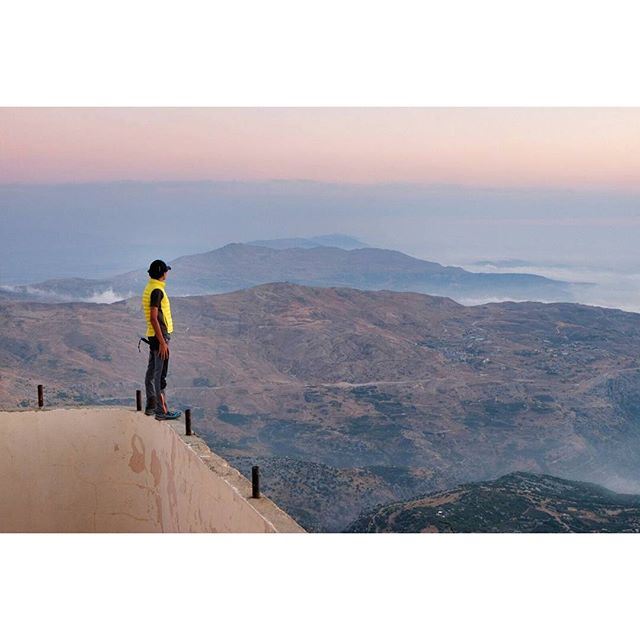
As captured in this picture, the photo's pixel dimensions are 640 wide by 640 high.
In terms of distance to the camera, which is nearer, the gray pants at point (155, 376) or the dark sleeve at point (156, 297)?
the dark sleeve at point (156, 297)


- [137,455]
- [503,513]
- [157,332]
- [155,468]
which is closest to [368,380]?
[503,513]

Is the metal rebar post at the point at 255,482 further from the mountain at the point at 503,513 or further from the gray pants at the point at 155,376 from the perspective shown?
the mountain at the point at 503,513

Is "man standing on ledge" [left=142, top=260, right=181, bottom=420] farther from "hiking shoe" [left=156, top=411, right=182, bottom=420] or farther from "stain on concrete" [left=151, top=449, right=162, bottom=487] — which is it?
"stain on concrete" [left=151, top=449, right=162, bottom=487]

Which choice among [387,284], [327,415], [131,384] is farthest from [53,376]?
[387,284]

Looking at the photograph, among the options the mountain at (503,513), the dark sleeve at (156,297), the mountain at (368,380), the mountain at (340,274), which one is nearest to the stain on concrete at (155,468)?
the dark sleeve at (156,297)

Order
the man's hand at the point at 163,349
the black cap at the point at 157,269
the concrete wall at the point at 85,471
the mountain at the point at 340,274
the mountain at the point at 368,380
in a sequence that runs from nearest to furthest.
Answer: the black cap at the point at 157,269, the man's hand at the point at 163,349, the concrete wall at the point at 85,471, the mountain at the point at 368,380, the mountain at the point at 340,274

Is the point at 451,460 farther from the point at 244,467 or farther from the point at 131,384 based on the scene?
the point at 131,384

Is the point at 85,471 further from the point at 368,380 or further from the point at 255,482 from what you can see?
the point at 368,380

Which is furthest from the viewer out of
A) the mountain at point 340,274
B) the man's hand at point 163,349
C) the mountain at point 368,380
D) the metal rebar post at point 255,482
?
the mountain at point 340,274
